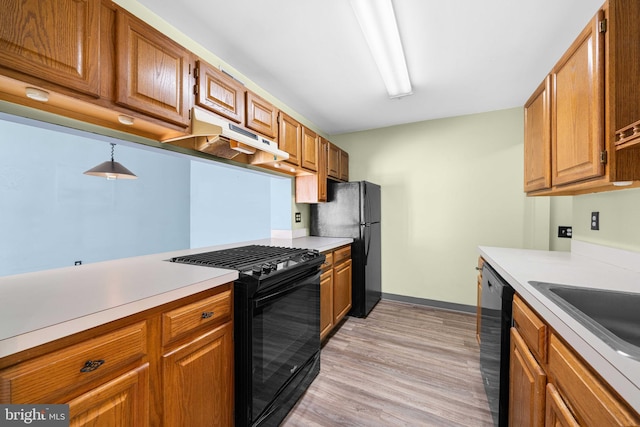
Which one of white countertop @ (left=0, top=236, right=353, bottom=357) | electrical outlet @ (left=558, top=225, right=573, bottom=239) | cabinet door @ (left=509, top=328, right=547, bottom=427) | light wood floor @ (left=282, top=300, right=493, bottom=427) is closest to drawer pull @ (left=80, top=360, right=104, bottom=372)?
white countertop @ (left=0, top=236, right=353, bottom=357)

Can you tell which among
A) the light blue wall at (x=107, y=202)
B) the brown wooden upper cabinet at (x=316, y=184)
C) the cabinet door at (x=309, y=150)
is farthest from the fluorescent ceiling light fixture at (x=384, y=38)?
the light blue wall at (x=107, y=202)

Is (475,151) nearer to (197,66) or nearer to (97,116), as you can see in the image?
(197,66)

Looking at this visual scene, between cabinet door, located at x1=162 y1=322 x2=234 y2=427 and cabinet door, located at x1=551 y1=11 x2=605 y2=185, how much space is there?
1.87 m

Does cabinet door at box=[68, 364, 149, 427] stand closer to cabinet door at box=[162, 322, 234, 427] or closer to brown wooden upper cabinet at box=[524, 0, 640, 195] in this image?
cabinet door at box=[162, 322, 234, 427]

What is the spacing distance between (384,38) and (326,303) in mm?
2122

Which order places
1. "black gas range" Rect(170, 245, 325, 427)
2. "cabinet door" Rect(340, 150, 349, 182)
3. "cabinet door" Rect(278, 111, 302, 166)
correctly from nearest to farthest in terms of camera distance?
"black gas range" Rect(170, 245, 325, 427) → "cabinet door" Rect(278, 111, 302, 166) → "cabinet door" Rect(340, 150, 349, 182)

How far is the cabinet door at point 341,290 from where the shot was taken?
98.1 inches

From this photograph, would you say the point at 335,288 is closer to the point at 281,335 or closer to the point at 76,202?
the point at 281,335

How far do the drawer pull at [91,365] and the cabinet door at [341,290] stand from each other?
1.89m

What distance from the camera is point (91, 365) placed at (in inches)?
30.1

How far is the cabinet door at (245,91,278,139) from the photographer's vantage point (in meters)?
1.87

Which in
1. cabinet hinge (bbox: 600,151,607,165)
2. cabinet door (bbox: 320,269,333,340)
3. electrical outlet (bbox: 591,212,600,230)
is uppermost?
cabinet hinge (bbox: 600,151,607,165)

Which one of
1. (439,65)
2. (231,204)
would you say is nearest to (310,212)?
(231,204)

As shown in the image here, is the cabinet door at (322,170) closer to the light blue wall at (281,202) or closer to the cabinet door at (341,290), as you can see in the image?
the light blue wall at (281,202)
